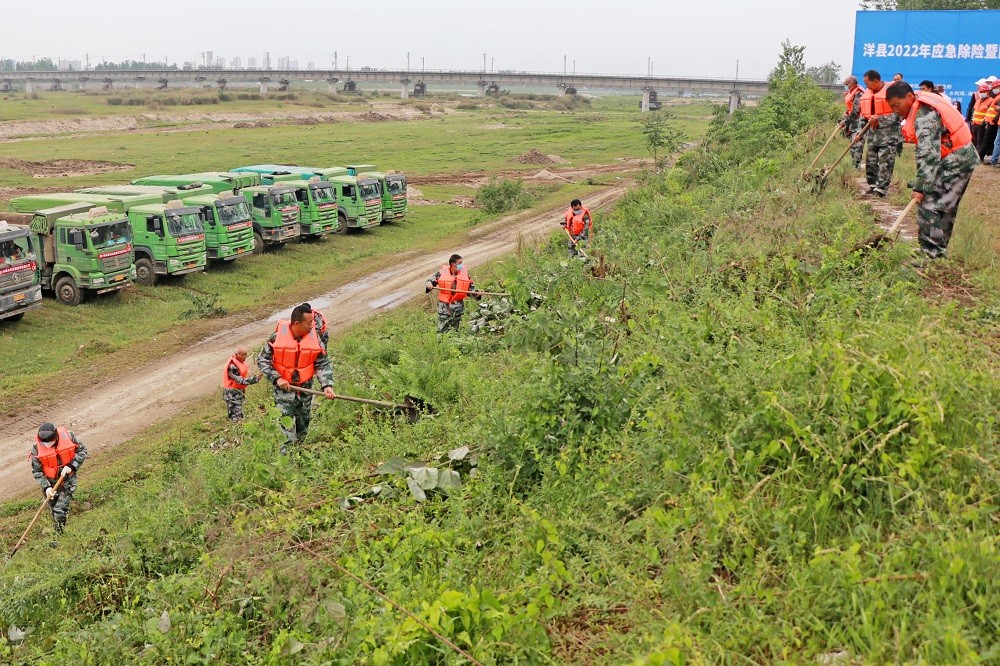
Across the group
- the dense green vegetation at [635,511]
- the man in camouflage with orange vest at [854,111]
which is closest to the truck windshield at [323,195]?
the man in camouflage with orange vest at [854,111]

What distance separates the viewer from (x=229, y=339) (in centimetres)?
2098

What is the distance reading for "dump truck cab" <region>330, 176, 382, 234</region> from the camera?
3581 centimetres

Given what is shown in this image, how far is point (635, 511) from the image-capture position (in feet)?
20.5

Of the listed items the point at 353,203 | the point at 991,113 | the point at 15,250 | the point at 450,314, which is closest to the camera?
the point at 450,314

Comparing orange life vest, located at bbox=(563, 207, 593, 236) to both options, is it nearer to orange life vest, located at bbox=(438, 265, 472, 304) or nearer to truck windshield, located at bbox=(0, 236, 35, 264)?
orange life vest, located at bbox=(438, 265, 472, 304)

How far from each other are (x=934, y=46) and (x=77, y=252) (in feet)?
79.6

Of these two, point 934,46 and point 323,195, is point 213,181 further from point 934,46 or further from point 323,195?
point 934,46

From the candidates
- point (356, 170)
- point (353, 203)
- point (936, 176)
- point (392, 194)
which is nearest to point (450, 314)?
point (936, 176)

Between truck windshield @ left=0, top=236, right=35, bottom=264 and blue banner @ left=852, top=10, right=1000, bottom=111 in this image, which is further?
blue banner @ left=852, top=10, right=1000, bottom=111

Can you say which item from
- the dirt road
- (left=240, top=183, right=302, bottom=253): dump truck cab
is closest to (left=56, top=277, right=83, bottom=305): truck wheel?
the dirt road

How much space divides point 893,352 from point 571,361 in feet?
9.70

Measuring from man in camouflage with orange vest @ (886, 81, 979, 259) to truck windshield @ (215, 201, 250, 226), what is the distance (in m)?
23.4

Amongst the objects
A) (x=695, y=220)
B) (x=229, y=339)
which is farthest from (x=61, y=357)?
(x=695, y=220)

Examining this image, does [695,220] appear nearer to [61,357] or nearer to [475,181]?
[61,357]
